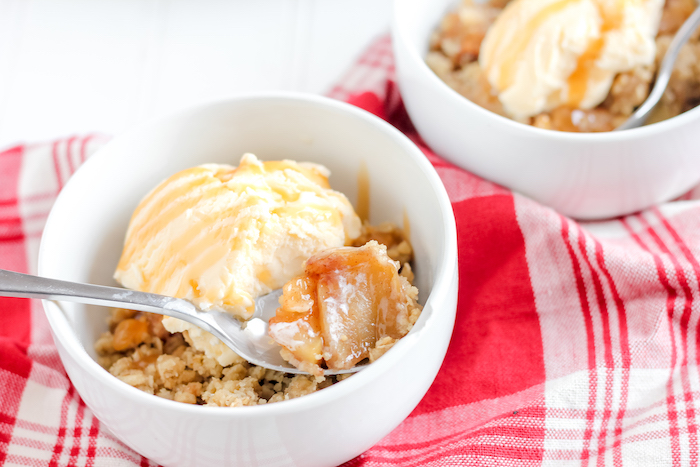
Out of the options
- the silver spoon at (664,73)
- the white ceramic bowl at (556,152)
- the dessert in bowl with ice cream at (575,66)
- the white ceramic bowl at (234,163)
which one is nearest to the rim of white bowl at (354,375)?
the white ceramic bowl at (234,163)

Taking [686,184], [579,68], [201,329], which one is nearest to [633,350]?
[686,184]

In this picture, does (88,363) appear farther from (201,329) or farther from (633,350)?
(633,350)

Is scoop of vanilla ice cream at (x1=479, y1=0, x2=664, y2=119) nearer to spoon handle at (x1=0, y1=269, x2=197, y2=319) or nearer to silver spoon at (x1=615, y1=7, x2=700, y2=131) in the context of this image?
silver spoon at (x1=615, y1=7, x2=700, y2=131)

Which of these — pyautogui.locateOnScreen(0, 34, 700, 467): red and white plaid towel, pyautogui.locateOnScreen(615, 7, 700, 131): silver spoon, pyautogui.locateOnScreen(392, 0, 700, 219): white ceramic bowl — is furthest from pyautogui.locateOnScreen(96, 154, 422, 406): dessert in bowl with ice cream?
pyautogui.locateOnScreen(615, 7, 700, 131): silver spoon

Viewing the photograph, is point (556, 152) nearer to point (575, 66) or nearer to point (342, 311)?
point (575, 66)

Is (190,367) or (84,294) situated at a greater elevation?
(84,294)

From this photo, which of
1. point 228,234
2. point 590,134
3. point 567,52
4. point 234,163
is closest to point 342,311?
point 228,234
